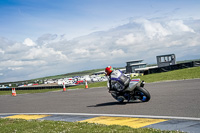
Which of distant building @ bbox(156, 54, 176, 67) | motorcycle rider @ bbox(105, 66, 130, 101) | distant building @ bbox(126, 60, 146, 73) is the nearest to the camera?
motorcycle rider @ bbox(105, 66, 130, 101)

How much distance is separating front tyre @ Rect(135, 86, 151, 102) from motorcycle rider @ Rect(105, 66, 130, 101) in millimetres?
463

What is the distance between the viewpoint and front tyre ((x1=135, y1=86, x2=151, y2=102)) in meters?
10.2

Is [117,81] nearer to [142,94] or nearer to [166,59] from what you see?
[142,94]

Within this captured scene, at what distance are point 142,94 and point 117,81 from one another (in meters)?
1.04

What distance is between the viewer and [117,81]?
10453 mm

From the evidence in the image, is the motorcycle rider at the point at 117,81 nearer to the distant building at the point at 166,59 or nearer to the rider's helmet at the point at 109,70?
the rider's helmet at the point at 109,70

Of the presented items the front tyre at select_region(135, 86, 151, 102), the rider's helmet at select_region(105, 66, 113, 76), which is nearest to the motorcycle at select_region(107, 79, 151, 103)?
the front tyre at select_region(135, 86, 151, 102)

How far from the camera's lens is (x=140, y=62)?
78562mm

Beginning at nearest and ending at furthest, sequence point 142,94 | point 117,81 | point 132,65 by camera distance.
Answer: point 142,94, point 117,81, point 132,65

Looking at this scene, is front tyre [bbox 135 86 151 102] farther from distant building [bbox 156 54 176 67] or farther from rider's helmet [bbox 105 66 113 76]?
distant building [bbox 156 54 176 67]

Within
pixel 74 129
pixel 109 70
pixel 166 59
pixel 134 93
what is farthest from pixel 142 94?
pixel 166 59

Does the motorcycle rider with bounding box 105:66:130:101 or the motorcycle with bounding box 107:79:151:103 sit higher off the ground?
the motorcycle rider with bounding box 105:66:130:101

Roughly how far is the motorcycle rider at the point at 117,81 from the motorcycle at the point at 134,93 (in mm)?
72

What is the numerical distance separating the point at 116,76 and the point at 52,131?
4516mm
